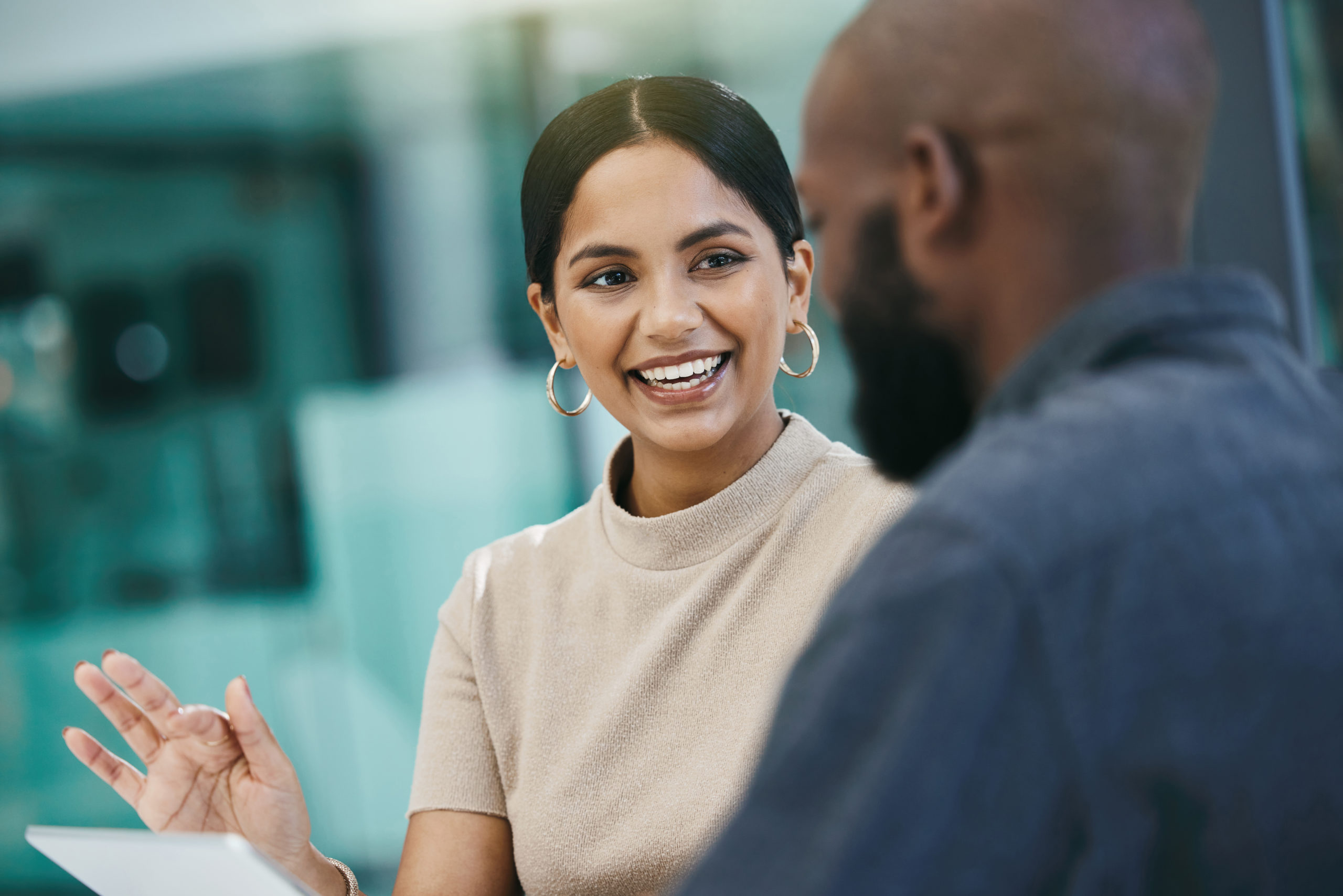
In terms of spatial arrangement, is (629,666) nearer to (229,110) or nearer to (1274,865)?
(1274,865)

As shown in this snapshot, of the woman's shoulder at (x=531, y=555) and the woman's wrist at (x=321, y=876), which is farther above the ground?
the woman's shoulder at (x=531, y=555)

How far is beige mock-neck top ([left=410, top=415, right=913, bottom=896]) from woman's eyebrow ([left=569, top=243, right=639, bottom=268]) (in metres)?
0.27

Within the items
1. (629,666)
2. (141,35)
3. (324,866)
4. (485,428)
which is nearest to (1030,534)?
(629,666)

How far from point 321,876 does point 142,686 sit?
31cm

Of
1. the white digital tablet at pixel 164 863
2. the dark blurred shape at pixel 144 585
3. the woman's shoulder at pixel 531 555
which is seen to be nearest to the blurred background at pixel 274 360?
the dark blurred shape at pixel 144 585

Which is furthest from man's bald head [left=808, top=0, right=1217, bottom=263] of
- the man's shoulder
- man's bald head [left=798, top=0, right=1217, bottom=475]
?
the man's shoulder

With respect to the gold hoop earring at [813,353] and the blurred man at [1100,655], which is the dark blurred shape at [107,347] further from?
the blurred man at [1100,655]

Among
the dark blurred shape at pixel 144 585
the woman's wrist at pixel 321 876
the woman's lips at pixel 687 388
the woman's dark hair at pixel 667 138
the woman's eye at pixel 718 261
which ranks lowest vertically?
the dark blurred shape at pixel 144 585

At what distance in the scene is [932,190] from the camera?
66 centimetres

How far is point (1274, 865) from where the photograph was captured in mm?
528

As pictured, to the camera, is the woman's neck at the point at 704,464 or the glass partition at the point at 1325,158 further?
the glass partition at the point at 1325,158

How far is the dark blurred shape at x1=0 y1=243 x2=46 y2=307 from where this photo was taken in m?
3.30

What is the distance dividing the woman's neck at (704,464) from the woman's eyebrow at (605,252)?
23cm

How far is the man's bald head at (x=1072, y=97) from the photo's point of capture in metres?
0.63
